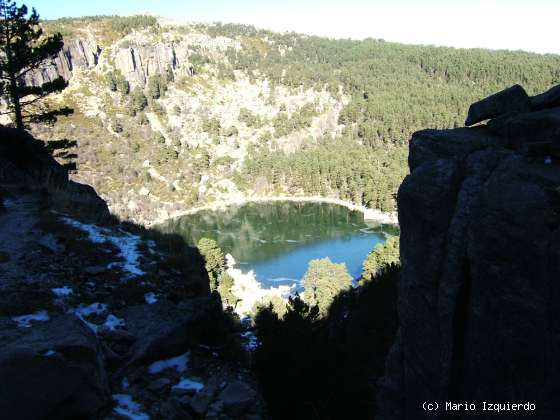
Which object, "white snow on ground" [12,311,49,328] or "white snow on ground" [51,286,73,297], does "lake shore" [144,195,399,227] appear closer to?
"white snow on ground" [51,286,73,297]

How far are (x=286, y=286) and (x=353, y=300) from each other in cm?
3214

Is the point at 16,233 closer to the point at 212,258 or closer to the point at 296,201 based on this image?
the point at 212,258

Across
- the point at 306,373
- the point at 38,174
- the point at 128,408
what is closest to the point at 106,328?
the point at 128,408

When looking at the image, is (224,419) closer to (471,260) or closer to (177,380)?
(177,380)

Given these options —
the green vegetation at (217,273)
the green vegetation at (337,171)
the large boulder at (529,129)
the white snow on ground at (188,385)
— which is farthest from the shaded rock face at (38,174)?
the green vegetation at (337,171)

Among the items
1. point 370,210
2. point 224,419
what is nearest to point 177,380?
point 224,419

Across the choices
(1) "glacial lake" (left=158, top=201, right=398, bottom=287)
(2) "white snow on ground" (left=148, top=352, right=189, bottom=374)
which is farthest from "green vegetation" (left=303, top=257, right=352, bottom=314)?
(2) "white snow on ground" (left=148, top=352, right=189, bottom=374)

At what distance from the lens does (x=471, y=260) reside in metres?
7.47

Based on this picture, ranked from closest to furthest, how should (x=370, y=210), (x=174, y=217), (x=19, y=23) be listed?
(x=19, y=23), (x=370, y=210), (x=174, y=217)

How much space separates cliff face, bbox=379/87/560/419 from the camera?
6.39 metres

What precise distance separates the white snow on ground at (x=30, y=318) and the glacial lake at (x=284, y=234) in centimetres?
7810

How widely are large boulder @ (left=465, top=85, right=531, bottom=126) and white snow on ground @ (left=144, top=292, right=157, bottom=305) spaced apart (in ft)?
30.9

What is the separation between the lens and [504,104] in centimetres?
924

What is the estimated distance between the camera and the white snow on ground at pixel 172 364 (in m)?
8.65
